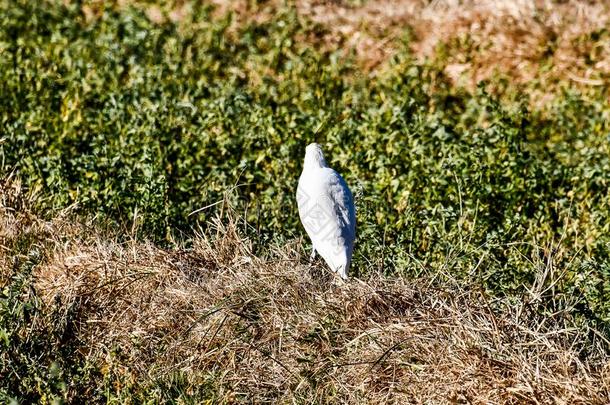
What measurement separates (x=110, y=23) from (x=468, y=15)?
148 inches

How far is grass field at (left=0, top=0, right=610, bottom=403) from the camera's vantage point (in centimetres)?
539

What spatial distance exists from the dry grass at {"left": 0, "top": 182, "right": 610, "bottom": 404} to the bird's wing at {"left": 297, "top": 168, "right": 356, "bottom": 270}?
0.64 feet

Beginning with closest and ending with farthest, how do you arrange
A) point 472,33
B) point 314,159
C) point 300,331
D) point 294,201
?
point 300,331 < point 314,159 < point 294,201 < point 472,33

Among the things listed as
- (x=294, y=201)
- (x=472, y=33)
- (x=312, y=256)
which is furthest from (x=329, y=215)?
(x=472, y=33)

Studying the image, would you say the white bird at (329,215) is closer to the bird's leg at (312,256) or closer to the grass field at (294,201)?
the bird's leg at (312,256)

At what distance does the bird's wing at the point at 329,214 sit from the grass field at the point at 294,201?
0.54 feet

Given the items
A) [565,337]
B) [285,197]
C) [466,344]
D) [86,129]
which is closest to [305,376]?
[466,344]

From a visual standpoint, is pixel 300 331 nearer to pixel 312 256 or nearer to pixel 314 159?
pixel 312 256

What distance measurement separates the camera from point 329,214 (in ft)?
21.7

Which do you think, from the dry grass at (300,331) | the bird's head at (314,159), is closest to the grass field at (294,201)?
the dry grass at (300,331)

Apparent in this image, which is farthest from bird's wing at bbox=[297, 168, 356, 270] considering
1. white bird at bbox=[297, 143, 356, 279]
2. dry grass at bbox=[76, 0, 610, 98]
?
dry grass at bbox=[76, 0, 610, 98]

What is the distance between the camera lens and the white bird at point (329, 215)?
6418mm

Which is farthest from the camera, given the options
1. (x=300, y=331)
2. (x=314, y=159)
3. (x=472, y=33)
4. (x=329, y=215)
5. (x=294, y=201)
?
(x=472, y=33)

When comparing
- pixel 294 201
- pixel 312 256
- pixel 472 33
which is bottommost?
pixel 472 33
